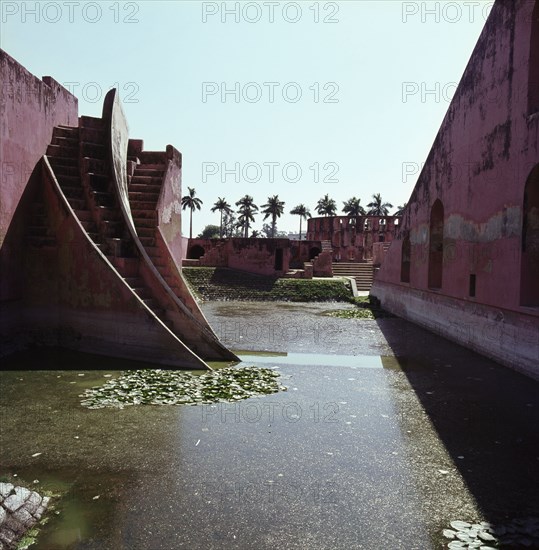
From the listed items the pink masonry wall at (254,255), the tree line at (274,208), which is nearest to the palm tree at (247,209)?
the tree line at (274,208)

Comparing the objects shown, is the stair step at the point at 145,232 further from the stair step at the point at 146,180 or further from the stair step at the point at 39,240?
the stair step at the point at 39,240

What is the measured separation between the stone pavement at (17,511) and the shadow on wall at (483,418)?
11.5 feet

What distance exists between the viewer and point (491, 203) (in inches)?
405

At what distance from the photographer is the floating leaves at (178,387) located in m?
6.95

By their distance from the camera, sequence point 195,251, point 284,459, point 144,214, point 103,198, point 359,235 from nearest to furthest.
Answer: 1. point 284,459
2. point 103,198
3. point 144,214
4. point 195,251
5. point 359,235

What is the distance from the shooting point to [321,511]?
3918 mm

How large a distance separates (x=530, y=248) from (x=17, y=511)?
9130 mm

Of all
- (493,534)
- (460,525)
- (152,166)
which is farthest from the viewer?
(152,166)

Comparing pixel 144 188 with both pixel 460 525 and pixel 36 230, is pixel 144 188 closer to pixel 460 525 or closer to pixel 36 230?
pixel 36 230

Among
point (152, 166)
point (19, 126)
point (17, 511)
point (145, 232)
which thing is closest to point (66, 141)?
point (19, 126)

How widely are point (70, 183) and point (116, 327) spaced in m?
4.23

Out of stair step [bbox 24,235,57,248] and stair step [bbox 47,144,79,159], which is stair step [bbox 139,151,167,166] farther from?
stair step [bbox 24,235,57,248]

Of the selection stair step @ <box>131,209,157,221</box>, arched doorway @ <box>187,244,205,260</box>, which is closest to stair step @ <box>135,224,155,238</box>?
stair step @ <box>131,209,157,221</box>

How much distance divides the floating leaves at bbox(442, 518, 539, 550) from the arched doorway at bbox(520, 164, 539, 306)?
19.5 feet
